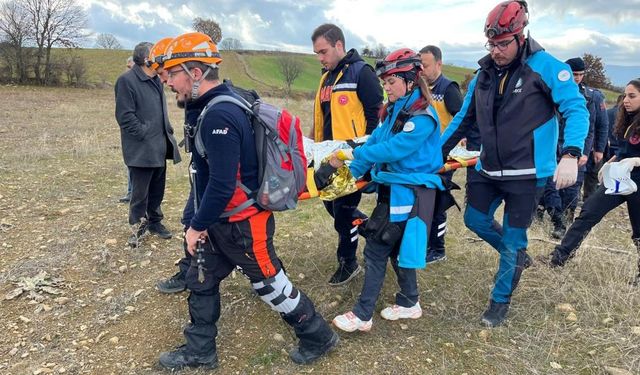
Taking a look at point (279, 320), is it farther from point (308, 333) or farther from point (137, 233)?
point (137, 233)

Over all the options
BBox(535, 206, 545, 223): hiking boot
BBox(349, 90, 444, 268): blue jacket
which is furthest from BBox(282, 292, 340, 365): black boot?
BBox(535, 206, 545, 223): hiking boot

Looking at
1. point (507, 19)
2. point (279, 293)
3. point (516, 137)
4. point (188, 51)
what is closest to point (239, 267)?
point (279, 293)

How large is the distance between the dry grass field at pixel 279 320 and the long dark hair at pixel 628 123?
1.37m

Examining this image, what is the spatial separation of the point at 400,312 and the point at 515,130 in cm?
182

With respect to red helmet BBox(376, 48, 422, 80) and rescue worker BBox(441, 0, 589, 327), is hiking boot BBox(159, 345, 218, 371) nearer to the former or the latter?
rescue worker BBox(441, 0, 589, 327)

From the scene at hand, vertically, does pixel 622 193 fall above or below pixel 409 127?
below

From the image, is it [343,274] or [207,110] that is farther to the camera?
[343,274]

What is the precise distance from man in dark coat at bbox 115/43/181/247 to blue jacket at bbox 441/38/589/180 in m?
3.71

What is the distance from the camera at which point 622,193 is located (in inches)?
179

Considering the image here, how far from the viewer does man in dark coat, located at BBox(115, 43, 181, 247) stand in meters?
5.25

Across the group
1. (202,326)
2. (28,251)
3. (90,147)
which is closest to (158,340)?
(202,326)

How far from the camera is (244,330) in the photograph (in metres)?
3.88

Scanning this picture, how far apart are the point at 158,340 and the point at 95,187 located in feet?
17.9

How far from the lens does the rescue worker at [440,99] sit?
207 inches
